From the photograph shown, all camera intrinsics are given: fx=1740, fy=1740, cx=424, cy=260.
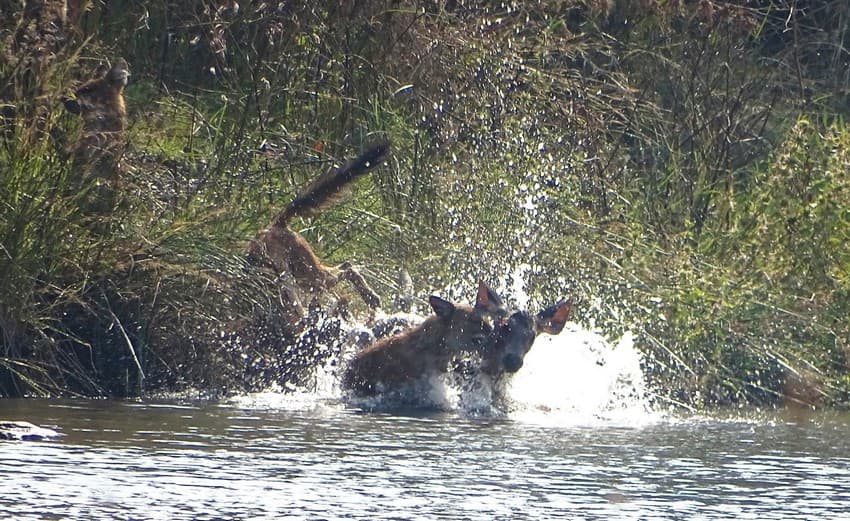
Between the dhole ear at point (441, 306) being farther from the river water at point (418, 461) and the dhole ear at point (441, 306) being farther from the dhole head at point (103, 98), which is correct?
the dhole head at point (103, 98)

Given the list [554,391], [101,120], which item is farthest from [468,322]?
[101,120]

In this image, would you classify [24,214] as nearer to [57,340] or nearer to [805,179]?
[57,340]

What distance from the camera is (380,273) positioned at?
1077 cm

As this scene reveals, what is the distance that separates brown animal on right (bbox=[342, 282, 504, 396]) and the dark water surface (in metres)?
0.62

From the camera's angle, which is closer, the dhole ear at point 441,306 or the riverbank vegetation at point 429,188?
the riverbank vegetation at point 429,188

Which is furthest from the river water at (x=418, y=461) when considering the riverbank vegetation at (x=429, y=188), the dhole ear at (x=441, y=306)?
the riverbank vegetation at (x=429, y=188)

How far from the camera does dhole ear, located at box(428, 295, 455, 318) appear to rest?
9469 mm

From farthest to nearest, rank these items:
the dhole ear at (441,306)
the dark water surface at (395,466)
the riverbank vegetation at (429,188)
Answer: the dhole ear at (441,306)
the riverbank vegetation at (429,188)
the dark water surface at (395,466)

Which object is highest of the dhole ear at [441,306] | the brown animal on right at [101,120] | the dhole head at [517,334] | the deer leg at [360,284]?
the brown animal on right at [101,120]

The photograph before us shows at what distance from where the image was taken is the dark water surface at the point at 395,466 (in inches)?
231

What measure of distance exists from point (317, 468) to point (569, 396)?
3.20 meters

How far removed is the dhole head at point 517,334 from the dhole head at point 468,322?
0.23ft

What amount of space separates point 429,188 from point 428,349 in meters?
2.42

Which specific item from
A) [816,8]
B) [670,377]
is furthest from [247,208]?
[816,8]
